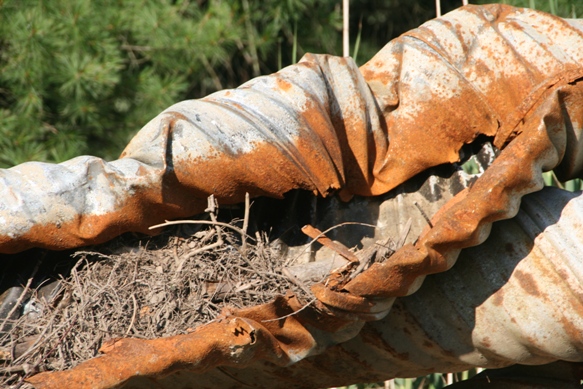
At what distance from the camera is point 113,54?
381 centimetres

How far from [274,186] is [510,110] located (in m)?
0.45

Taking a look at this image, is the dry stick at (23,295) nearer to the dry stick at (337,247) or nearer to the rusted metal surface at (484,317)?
the rusted metal surface at (484,317)

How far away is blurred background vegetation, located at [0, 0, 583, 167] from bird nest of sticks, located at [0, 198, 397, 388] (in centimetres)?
182

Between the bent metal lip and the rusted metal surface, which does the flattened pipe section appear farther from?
the rusted metal surface

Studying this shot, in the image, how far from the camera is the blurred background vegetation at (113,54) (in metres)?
3.68

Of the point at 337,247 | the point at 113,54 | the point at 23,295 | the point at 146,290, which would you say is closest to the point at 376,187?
the point at 337,247

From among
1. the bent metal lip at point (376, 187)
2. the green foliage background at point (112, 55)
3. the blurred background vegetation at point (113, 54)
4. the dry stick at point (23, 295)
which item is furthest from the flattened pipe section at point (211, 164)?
the green foliage background at point (112, 55)

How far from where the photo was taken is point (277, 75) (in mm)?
1682

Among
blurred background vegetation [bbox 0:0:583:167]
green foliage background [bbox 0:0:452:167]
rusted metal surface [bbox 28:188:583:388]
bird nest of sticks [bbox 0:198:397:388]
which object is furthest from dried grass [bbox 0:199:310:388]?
green foliage background [bbox 0:0:452:167]

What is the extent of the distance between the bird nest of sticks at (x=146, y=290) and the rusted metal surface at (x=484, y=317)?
4.1 inches

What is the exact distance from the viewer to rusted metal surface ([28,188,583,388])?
155cm

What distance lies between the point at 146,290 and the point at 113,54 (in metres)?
2.43

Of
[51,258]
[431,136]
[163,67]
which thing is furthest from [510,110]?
[163,67]

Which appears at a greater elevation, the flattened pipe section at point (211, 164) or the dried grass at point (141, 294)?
the flattened pipe section at point (211, 164)
